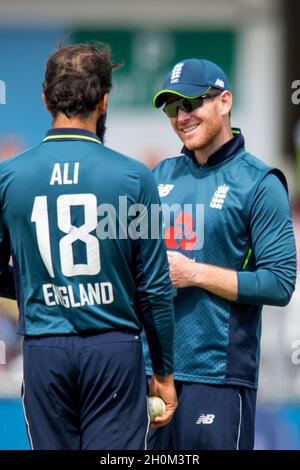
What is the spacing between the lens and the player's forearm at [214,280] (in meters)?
4.13

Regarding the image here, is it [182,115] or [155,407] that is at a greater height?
[182,115]

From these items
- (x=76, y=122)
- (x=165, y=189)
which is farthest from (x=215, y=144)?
(x=76, y=122)

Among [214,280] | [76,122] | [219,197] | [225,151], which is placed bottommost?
[214,280]

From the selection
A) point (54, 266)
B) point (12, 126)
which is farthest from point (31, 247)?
point (12, 126)

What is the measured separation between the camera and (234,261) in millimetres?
4258

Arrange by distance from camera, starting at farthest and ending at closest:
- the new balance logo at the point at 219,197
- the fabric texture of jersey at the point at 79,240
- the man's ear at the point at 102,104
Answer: the new balance logo at the point at 219,197 → the man's ear at the point at 102,104 → the fabric texture of jersey at the point at 79,240

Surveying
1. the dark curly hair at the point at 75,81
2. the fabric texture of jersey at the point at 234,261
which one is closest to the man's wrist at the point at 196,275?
the fabric texture of jersey at the point at 234,261

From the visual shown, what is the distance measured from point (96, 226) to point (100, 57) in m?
0.59

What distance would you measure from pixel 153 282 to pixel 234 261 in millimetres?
684

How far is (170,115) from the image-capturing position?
4418mm

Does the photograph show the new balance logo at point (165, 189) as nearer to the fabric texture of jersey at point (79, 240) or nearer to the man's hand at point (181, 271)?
the man's hand at point (181, 271)

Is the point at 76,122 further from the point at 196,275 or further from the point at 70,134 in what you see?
the point at 196,275

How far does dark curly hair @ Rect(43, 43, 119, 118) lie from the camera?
3613 mm

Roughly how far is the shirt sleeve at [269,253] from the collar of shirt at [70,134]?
2.76 ft
